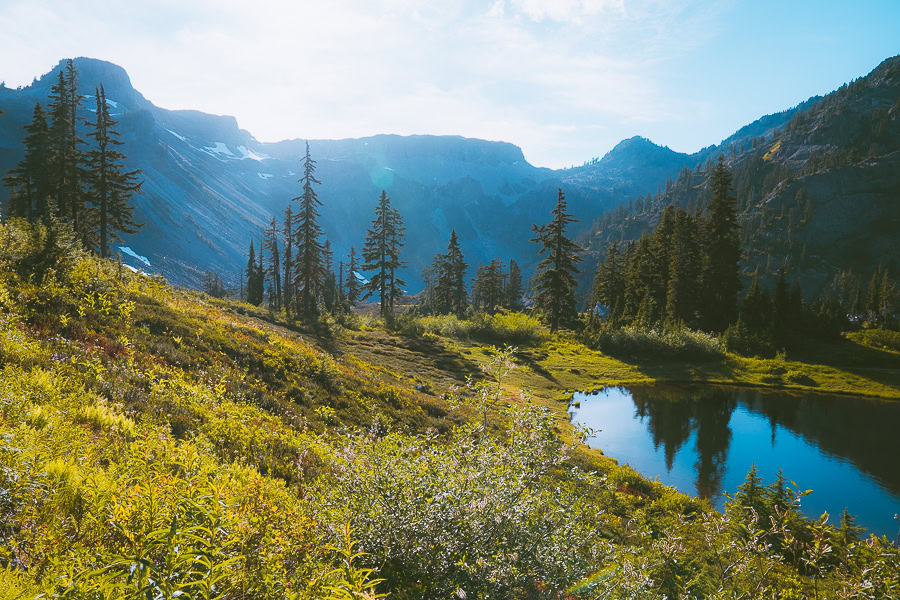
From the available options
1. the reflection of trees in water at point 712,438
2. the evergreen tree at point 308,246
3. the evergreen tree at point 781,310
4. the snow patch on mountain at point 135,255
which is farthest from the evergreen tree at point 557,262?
the snow patch on mountain at point 135,255

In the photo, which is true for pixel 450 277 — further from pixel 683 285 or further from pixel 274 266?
pixel 683 285

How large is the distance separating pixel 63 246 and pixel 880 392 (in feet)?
151

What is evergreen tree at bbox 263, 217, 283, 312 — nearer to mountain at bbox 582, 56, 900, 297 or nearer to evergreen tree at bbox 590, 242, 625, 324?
evergreen tree at bbox 590, 242, 625, 324

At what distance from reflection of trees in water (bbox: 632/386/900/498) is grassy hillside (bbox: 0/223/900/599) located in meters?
6.97

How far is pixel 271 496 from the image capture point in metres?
5.43

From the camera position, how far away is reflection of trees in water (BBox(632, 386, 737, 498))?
1715 centimetres

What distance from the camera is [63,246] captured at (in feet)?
42.8

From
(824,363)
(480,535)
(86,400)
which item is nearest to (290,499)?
(480,535)

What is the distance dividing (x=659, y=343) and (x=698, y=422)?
16169mm

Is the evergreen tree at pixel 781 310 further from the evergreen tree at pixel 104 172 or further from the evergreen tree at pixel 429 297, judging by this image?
the evergreen tree at pixel 104 172

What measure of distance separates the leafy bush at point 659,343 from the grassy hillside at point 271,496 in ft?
87.9

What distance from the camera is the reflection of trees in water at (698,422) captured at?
17152mm

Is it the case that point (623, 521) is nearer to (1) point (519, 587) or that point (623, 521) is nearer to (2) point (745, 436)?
(1) point (519, 587)

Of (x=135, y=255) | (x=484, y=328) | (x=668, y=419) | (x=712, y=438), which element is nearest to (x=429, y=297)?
(x=484, y=328)
